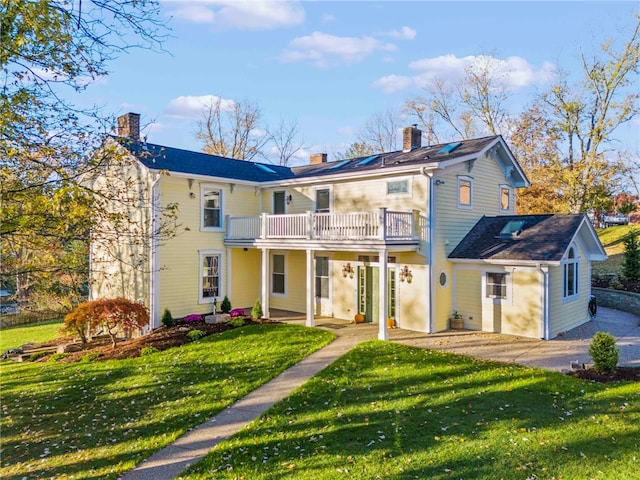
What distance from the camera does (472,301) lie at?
14141 millimetres

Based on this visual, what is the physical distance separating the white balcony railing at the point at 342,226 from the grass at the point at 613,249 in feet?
49.4

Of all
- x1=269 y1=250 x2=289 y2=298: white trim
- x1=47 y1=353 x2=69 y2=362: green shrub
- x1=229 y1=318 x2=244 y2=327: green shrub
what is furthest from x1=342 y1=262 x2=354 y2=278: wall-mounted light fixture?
x1=47 y1=353 x2=69 y2=362: green shrub

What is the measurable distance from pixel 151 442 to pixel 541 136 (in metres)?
28.8

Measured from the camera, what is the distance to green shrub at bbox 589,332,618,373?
9.16 m

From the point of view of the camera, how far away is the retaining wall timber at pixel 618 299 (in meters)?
17.3

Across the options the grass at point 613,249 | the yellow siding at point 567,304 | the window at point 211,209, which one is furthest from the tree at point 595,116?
the window at point 211,209

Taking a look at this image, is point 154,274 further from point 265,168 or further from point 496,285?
point 496,285

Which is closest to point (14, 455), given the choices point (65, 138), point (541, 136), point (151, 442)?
point (151, 442)

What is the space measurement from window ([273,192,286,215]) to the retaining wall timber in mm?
14471

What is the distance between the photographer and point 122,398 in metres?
8.80

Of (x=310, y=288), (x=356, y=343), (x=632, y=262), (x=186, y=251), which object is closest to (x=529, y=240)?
(x=356, y=343)

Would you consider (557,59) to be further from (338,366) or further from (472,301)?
(338,366)

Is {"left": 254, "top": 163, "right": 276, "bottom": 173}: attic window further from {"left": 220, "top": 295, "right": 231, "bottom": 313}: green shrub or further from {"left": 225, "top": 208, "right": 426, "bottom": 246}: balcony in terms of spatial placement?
{"left": 220, "top": 295, "right": 231, "bottom": 313}: green shrub

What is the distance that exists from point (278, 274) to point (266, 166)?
239 inches
